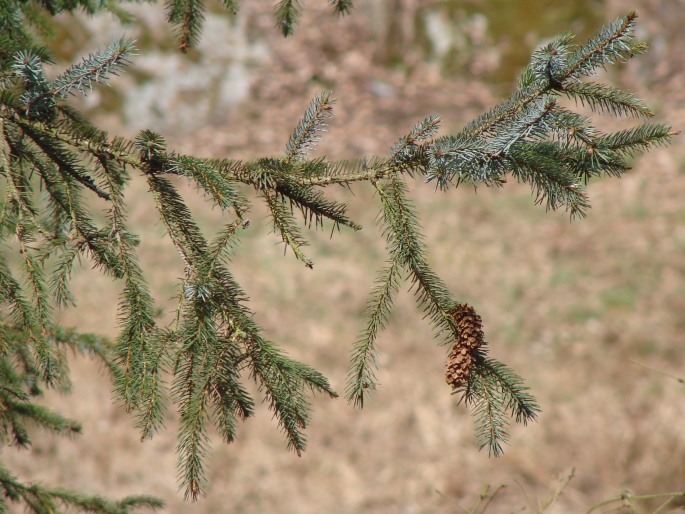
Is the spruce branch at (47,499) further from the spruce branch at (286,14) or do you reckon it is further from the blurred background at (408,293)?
the spruce branch at (286,14)

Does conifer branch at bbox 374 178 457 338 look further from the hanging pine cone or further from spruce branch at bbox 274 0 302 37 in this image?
spruce branch at bbox 274 0 302 37

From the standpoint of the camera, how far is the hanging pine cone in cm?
160

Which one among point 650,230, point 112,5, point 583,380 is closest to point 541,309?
point 583,380

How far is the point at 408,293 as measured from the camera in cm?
640

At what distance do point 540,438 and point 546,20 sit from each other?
20.7 feet

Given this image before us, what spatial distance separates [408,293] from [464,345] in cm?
481

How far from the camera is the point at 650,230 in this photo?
22.3 feet

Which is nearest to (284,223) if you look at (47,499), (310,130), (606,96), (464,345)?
(310,130)

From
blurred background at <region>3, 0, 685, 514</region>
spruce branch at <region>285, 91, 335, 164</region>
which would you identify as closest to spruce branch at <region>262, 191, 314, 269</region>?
spruce branch at <region>285, 91, 335, 164</region>

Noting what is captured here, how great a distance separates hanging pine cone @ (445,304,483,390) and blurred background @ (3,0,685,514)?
4.54ft

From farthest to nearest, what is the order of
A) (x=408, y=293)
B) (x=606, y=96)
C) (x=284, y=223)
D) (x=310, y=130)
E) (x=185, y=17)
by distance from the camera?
(x=408, y=293), (x=185, y=17), (x=310, y=130), (x=284, y=223), (x=606, y=96)

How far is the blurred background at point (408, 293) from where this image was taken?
16.7 feet

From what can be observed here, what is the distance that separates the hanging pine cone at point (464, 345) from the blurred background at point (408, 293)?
1383 millimetres

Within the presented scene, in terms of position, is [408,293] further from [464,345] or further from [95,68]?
[95,68]
